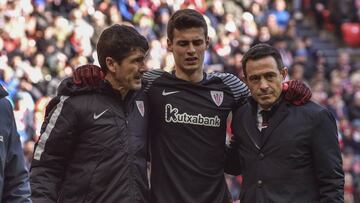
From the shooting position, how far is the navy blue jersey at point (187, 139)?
5945mm

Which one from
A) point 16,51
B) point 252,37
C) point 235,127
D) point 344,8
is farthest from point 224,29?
point 235,127

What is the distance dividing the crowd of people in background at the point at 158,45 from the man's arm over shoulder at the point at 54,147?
7048 millimetres

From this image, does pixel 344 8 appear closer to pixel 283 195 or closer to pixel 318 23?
pixel 318 23

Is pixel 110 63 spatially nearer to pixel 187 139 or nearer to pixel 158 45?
pixel 187 139

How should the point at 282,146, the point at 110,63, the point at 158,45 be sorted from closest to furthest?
the point at 110,63 → the point at 282,146 → the point at 158,45

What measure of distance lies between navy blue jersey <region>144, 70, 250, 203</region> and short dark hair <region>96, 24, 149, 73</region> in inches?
23.0

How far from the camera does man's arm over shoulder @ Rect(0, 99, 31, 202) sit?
487 centimetres

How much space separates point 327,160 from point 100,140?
1372mm

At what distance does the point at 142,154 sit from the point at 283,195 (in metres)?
0.90

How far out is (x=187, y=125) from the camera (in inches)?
236

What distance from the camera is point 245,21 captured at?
2305cm

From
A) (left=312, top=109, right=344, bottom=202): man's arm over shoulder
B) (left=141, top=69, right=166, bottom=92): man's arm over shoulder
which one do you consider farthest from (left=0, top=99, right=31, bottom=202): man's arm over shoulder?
(left=312, top=109, right=344, bottom=202): man's arm over shoulder

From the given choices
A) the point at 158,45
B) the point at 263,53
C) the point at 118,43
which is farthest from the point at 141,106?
the point at 158,45

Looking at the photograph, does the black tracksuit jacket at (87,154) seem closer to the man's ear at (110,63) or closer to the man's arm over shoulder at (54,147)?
the man's arm over shoulder at (54,147)
